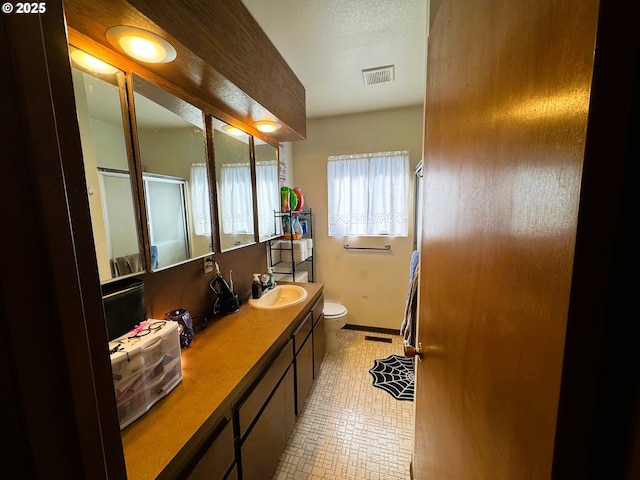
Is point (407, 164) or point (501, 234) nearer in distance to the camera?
point (501, 234)

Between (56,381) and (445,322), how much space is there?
0.79m

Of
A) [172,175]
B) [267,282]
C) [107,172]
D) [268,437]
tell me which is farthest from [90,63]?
[268,437]

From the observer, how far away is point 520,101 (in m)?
0.38

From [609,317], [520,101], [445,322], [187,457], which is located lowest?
[187,457]

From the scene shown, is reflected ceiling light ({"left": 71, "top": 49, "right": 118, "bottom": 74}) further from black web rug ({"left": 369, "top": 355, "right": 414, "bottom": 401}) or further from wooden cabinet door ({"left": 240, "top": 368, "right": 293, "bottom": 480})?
black web rug ({"left": 369, "top": 355, "right": 414, "bottom": 401})

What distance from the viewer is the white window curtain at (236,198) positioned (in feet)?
5.78

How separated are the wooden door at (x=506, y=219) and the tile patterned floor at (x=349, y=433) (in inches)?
41.4

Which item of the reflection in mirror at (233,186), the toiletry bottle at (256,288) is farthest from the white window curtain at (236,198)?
the toiletry bottle at (256,288)

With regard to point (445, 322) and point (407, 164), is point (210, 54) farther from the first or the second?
point (407, 164)

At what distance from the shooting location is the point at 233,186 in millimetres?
1862

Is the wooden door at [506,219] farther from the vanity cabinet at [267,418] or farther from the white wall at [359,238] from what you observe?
the white wall at [359,238]

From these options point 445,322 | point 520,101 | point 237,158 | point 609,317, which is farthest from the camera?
point 237,158

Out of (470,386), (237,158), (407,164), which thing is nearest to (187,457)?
(470,386)

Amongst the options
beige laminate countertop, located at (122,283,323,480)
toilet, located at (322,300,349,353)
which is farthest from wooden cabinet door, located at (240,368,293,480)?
toilet, located at (322,300,349,353)
